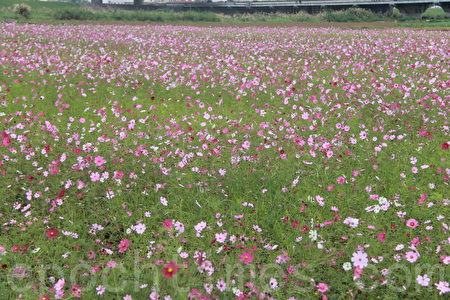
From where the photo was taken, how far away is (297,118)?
6.21m

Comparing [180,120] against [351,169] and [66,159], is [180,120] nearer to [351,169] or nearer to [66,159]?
[66,159]

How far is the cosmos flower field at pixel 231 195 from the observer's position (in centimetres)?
302

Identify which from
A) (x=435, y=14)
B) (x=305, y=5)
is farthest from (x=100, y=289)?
(x=305, y=5)

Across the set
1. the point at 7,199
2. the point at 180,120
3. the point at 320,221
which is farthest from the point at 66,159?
the point at 320,221

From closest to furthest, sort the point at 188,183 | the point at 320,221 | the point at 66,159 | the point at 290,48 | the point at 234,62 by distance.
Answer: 1. the point at 320,221
2. the point at 188,183
3. the point at 66,159
4. the point at 234,62
5. the point at 290,48

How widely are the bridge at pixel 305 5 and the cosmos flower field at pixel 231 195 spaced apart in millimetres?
45311

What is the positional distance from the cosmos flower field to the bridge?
45.3 meters

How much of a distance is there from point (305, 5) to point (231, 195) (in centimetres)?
5214

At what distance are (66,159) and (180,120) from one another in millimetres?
2343

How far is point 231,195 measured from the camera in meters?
4.32

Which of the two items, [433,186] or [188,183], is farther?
[188,183]

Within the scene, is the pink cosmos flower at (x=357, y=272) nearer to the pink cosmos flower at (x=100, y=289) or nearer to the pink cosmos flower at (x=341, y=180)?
the pink cosmos flower at (x=341, y=180)

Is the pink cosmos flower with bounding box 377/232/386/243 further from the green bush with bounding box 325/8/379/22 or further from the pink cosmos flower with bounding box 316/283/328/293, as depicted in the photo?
the green bush with bounding box 325/8/379/22

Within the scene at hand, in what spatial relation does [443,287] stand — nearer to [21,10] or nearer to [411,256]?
[411,256]
